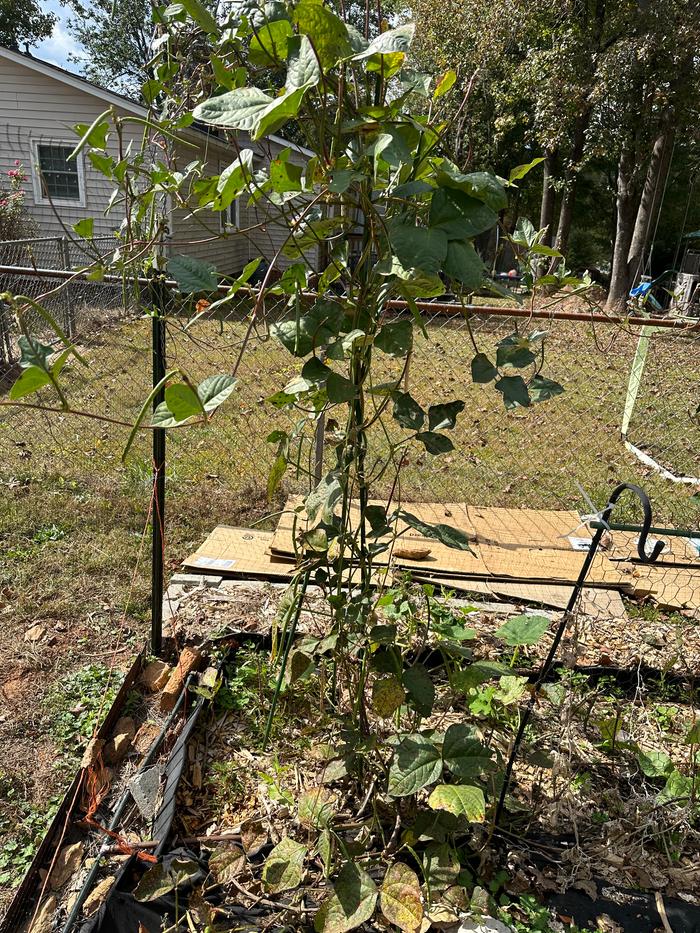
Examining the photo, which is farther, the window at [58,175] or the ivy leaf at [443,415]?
the window at [58,175]

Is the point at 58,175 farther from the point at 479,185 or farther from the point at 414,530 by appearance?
the point at 479,185

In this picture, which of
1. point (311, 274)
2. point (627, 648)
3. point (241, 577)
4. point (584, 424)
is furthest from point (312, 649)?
point (584, 424)

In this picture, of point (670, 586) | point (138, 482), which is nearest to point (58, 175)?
point (138, 482)

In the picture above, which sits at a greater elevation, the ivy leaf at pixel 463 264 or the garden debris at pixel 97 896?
the ivy leaf at pixel 463 264

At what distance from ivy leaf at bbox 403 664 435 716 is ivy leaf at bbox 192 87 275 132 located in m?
1.08

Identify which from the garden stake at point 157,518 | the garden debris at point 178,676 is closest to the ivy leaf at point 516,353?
the garden stake at point 157,518

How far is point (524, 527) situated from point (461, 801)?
2.38 metres

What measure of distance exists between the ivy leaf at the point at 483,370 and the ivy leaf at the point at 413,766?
0.76 m

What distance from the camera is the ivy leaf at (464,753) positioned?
1.28 m

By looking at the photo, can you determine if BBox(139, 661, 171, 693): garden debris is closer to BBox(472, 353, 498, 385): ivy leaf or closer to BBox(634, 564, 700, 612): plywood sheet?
BBox(472, 353, 498, 385): ivy leaf

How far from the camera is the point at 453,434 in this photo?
5.52 metres

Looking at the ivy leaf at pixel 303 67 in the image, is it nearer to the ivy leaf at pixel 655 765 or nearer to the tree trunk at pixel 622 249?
the ivy leaf at pixel 655 765

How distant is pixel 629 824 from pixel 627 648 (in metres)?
0.94

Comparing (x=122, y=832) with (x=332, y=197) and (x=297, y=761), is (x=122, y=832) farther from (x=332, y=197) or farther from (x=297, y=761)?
(x=332, y=197)
